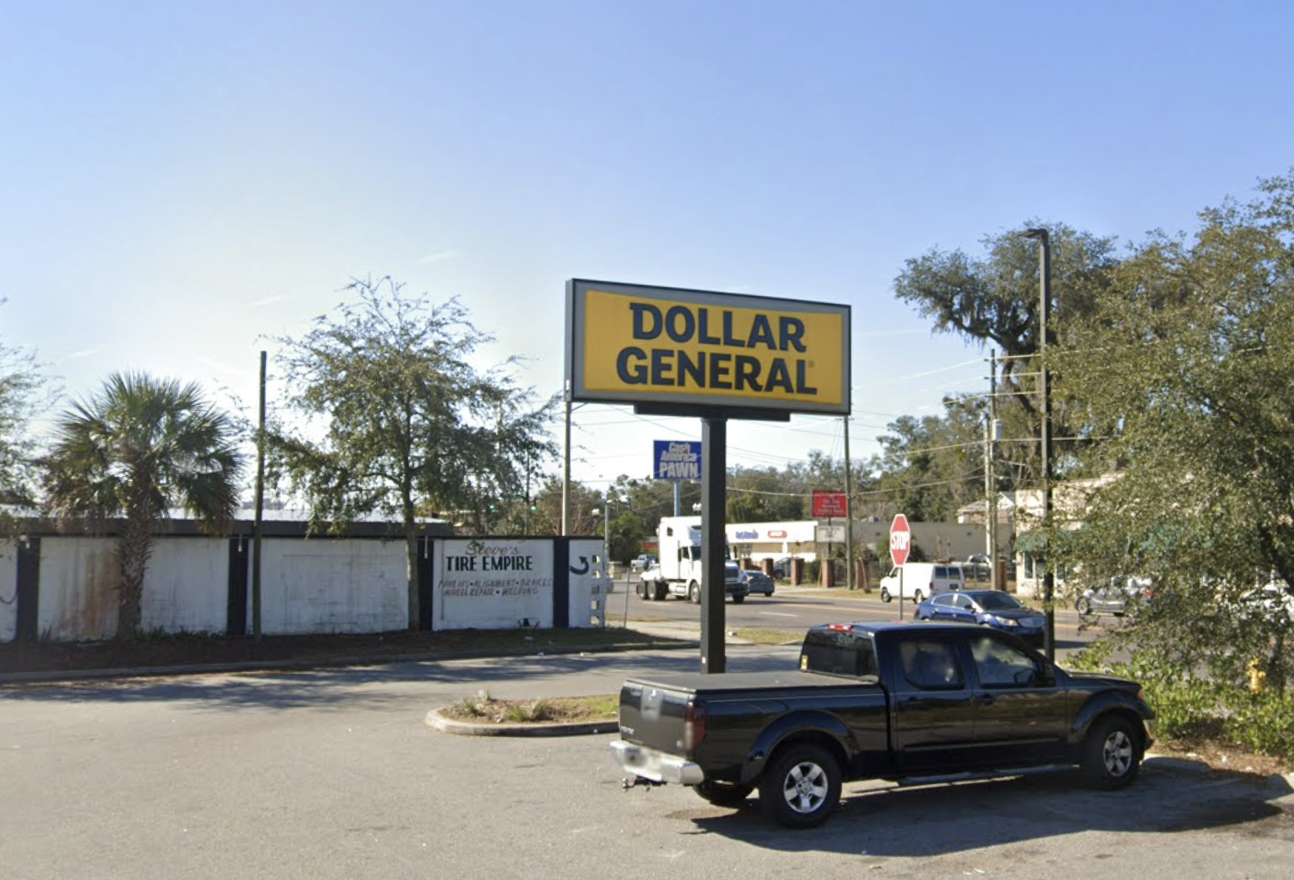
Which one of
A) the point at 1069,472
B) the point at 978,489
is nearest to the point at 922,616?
the point at 1069,472

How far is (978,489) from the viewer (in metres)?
82.4

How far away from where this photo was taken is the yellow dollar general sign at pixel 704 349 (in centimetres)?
1462

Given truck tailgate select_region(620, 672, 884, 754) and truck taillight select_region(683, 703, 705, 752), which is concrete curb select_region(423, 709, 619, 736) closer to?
truck tailgate select_region(620, 672, 884, 754)

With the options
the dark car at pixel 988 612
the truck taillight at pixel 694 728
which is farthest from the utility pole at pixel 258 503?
the truck taillight at pixel 694 728

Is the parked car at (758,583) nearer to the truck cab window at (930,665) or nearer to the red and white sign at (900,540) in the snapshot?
the red and white sign at (900,540)

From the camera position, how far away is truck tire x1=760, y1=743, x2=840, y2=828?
8602 millimetres

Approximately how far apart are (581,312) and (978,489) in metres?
72.2

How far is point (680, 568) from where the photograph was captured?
51.2 m

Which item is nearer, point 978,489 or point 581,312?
point 581,312

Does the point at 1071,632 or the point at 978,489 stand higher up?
the point at 978,489

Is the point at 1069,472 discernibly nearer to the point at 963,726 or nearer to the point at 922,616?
the point at 963,726

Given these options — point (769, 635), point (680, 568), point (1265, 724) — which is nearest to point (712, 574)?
point (1265, 724)

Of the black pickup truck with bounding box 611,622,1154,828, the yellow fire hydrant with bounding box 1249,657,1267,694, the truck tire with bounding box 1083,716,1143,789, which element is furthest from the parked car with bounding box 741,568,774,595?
the black pickup truck with bounding box 611,622,1154,828

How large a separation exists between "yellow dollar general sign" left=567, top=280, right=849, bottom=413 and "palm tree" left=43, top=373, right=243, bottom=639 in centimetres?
1233
